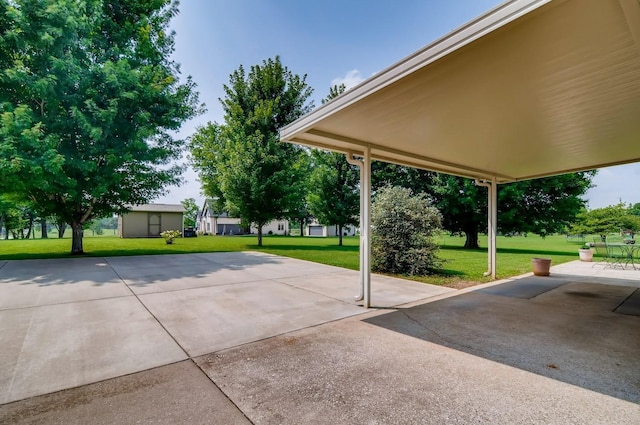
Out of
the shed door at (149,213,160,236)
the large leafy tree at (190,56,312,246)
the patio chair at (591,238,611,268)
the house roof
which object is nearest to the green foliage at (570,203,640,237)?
the patio chair at (591,238,611,268)

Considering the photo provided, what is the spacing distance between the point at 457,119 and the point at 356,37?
4985 millimetres

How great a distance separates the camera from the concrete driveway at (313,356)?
2355mm

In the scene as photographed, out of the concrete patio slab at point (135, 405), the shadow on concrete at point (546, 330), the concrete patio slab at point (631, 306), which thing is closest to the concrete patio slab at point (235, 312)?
the concrete patio slab at point (135, 405)

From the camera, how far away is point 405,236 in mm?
9086

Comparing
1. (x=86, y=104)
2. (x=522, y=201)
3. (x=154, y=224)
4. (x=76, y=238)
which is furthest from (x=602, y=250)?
(x=154, y=224)

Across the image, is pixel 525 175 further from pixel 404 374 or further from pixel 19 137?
pixel 19 137

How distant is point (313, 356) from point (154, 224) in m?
31.9

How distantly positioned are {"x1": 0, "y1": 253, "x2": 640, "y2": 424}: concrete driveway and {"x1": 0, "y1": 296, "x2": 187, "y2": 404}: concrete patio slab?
0.07ft

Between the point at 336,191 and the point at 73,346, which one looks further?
the point at 336,191

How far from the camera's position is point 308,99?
63.0 feet

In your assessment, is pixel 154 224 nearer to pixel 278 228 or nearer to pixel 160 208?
→ pixel 160 208

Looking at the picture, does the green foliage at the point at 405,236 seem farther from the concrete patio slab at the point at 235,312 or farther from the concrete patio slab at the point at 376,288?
the concrete patio slab at the point at 235,312

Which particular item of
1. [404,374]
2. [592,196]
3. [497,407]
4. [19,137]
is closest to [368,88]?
[404,374]

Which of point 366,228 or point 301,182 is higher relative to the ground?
point 301,182
